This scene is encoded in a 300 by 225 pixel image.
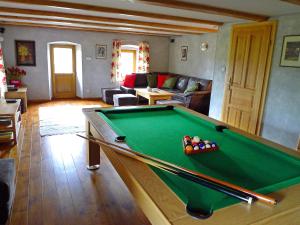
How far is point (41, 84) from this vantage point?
7.09 meters

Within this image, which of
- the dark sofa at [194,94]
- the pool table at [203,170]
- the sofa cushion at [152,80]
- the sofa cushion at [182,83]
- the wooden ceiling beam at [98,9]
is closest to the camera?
the pool table at [203,170]

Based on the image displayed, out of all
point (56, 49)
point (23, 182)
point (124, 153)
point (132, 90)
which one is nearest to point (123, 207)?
point (124, 153)

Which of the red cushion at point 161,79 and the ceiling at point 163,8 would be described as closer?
the ceiling at point 163,8

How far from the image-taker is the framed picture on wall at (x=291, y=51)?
350cm

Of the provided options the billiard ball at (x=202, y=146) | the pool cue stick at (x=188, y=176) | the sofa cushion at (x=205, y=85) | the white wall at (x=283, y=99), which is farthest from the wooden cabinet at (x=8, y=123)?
the sofa cushion at (x=205, y=85)

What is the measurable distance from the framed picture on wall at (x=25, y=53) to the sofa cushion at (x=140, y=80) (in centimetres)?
307

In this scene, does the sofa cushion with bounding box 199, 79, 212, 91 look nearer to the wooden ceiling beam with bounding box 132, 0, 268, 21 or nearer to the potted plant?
the wooden ceiling beam with bounding box 132, 0, 268, 21

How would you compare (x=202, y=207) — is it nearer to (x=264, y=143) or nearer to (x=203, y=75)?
(x=264, y=143)

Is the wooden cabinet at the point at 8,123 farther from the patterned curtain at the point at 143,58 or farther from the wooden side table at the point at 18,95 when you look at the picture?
the patterned curtain at the point at 143,58

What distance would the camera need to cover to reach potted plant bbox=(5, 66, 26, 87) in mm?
6439

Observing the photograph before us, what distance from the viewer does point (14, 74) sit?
6.55m

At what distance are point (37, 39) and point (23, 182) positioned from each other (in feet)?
17.2

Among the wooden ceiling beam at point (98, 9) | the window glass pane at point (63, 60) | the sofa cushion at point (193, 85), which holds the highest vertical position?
the wooden ceiling beam at point (98, 9)

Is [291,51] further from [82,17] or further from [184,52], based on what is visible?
[184,52]
